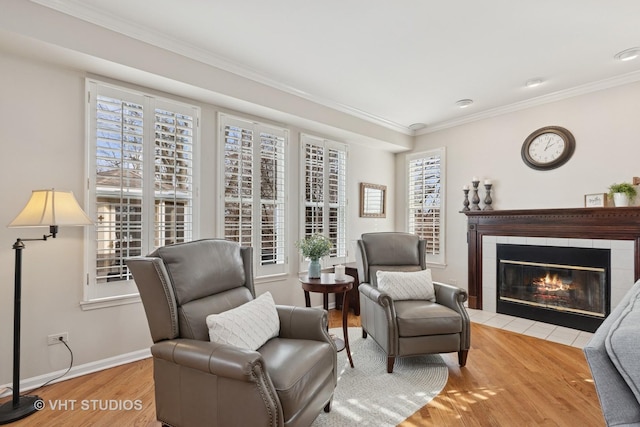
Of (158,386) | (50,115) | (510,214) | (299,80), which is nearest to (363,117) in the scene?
(299,80)

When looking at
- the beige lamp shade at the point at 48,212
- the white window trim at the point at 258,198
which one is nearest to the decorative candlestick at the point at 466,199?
the white window trim at the point at 258,198

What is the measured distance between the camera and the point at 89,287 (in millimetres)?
2582

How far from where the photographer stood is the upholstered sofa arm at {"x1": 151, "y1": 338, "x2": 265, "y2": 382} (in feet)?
4.73

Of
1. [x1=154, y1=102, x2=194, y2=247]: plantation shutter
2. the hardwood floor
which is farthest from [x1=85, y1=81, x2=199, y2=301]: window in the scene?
the hardwood floor

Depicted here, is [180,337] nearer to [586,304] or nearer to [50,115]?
[50,115]

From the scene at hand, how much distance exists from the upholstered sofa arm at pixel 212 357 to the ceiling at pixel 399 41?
2182 mm

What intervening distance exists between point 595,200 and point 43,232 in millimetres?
5104

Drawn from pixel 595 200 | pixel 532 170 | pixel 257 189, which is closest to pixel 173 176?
pixel 257 189

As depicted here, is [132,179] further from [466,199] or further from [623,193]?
[623,193]

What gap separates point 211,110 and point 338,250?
243 centimetres

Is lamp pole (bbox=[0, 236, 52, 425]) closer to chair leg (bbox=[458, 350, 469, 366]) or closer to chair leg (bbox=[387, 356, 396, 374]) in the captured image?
chair leg (bbox=[387, 356, 396, 374])

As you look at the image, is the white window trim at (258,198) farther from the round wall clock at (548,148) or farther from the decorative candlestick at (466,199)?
the round wall clock at (548,148)

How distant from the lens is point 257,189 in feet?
12.0

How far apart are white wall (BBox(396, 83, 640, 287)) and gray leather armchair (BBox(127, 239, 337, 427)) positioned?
3.29 metres
